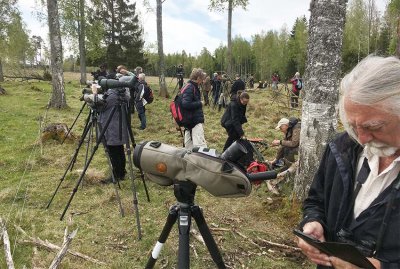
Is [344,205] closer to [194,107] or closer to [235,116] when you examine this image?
[194,107]

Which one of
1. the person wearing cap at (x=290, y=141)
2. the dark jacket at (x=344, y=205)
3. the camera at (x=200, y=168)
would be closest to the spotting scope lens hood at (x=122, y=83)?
the camera at (x=200, y=168)

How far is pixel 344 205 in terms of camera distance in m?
1.63

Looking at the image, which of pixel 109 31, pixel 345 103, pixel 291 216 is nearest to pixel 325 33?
pixel 291 216

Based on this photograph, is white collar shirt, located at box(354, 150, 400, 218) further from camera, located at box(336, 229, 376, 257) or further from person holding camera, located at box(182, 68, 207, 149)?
person holding camera, located at box(182, 68, 207, 149)

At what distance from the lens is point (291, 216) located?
4445 millimetres

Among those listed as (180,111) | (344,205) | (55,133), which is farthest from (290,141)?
(55,133)

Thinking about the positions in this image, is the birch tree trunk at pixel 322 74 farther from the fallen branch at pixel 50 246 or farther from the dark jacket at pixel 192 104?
the fallen branch at pixel 50 246

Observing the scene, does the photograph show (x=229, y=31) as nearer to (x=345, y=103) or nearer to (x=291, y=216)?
(x=291, y=216)

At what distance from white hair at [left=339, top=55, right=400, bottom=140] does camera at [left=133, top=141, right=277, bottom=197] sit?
2.01ft

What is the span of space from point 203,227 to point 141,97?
8.33 meters

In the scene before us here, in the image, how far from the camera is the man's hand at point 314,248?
167cm

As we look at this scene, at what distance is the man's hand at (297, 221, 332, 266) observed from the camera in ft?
5.47

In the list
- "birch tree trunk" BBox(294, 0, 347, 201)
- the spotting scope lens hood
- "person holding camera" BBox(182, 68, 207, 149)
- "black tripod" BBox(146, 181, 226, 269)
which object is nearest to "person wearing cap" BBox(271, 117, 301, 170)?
"person holding camera" BBox(182, 68, 207, 149)

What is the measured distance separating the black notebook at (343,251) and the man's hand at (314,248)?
54mm
